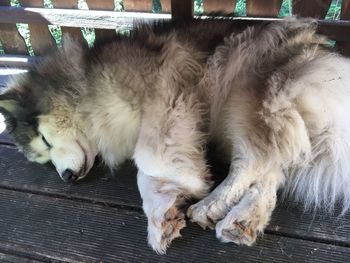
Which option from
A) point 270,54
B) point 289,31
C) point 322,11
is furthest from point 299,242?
point 322,11

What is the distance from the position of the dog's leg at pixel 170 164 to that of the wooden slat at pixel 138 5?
4.55 feet

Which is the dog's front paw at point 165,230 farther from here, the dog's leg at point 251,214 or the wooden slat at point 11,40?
the wooden slat at point 11,40

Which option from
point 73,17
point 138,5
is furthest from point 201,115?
point 73,17

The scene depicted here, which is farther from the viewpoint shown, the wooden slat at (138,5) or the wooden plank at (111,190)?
the wooden slat at (138,5)

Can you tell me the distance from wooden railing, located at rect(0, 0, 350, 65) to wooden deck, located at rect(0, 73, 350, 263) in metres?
0.96

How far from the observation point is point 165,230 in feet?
6.74

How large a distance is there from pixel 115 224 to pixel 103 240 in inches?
4.4

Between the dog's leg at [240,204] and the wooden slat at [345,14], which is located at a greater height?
the wooden slat at [345,14]

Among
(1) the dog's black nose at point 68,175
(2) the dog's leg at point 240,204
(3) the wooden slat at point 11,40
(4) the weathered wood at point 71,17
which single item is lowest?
(1) the dog's black nose at point 68,175

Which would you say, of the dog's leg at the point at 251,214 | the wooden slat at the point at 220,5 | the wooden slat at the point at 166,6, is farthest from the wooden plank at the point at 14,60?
the dog's leg at the point at 251,214

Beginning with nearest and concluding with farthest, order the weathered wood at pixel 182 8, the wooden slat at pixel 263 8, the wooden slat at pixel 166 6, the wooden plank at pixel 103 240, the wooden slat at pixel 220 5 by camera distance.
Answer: the wooden plank at pixel 103 240 → the weathered wood at pixel 182 8 → the wooden slat at pixel 263 8 → the wooden slat at pixel 220 5 → the wooden slat at pixel 166 6

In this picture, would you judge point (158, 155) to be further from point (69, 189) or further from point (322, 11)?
point (322, 11)

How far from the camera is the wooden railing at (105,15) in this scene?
9.95 ft

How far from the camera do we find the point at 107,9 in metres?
3.56
